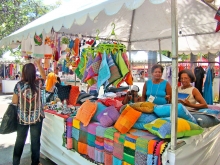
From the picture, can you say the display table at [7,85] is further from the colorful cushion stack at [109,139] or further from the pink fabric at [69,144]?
the colorful cushion stack at [109,139]

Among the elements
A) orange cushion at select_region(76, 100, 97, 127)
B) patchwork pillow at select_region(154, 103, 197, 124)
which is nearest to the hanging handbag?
orange cushion at select_region(76, 100, 97, 127)

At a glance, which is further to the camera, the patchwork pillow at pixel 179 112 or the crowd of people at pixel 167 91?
the crowd of people at pixel 167 91

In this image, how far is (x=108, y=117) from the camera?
2.48 m

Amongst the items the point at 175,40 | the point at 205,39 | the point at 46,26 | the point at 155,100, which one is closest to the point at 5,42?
the point at 46,26

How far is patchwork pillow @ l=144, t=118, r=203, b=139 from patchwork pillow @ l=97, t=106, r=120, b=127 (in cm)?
45

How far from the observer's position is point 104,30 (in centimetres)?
476

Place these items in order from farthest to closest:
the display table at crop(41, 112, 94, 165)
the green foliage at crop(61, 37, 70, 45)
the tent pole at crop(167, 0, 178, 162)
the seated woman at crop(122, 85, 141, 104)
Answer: the green foliage at crop(61, 37, 70, 45)
the seated woman at crop(122, 85, 141, 104)
the display table at crop(41, 112, 94, 165)
the tent pole at crop(167, 0, 178, 162)

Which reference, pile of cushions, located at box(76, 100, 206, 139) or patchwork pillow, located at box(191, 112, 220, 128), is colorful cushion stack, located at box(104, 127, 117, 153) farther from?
patchwork pillow, located at box(191, 112, 220, 128)

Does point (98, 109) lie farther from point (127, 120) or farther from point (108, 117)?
point (127, 120)

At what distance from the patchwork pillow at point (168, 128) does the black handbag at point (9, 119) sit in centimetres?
190

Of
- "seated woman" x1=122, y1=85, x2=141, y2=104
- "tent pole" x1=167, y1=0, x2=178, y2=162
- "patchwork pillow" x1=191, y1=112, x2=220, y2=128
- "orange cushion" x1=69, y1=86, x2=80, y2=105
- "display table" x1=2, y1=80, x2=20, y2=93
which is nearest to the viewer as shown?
"tent pole" x1=167, y1=0, x2=178, y2=162

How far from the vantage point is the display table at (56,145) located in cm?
292

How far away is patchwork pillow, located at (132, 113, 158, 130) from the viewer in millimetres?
2291

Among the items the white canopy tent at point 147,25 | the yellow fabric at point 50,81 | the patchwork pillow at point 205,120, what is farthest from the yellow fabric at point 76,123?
the yellow fabric at point 50,81
